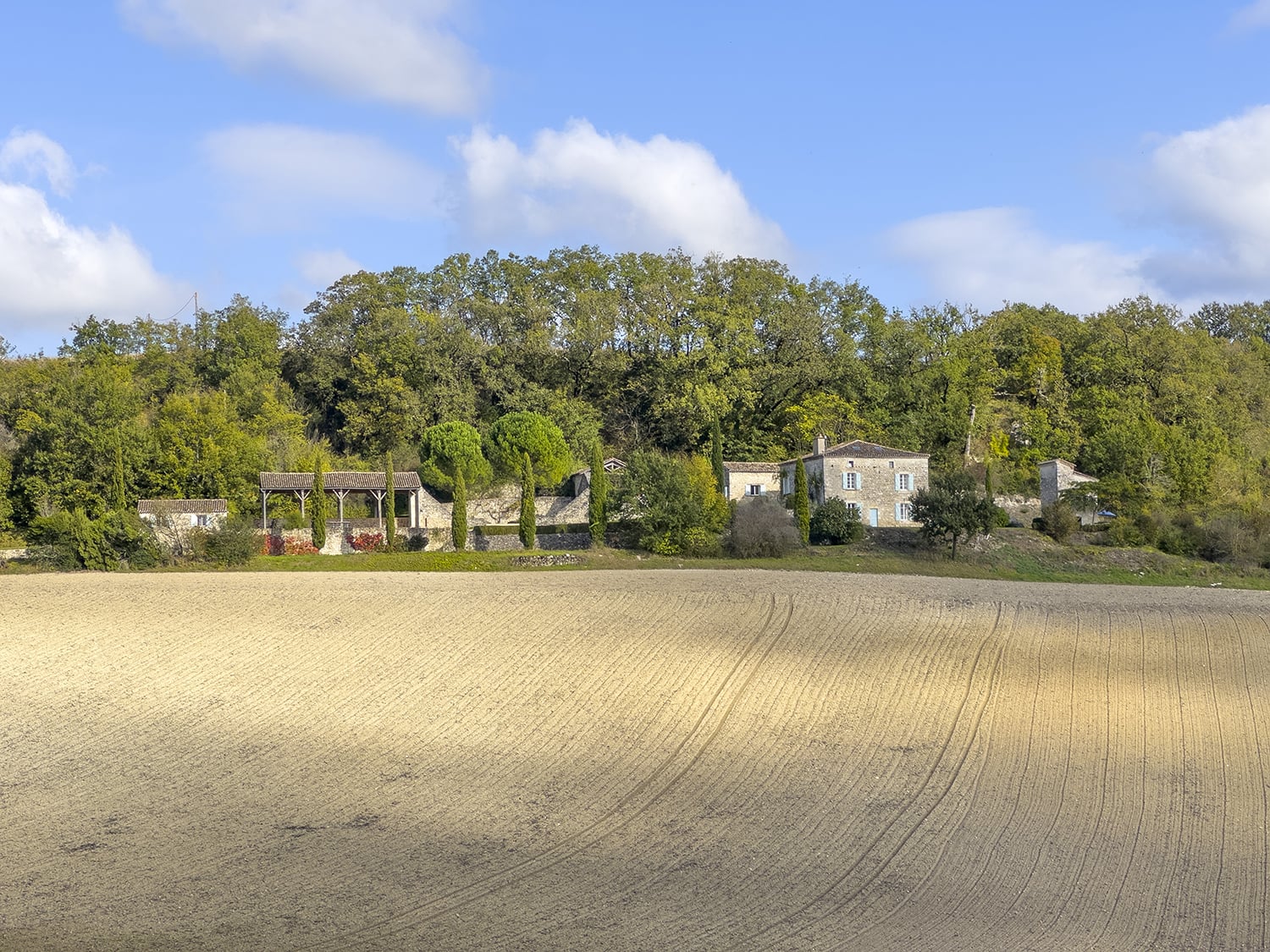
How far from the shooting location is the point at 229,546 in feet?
153

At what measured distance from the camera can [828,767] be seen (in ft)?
69.3

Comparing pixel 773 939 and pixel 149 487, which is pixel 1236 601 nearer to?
pixel 773 939

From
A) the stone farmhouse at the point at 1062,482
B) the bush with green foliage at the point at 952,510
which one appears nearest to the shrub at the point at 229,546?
the bush with green foliage at the point at 952,510

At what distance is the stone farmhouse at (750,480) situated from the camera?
6181 cm

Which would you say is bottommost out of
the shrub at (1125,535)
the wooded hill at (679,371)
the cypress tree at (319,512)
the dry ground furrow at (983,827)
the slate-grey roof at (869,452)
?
the dry ground furrow at (983,827)

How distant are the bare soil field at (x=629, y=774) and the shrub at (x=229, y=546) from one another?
37.9ft

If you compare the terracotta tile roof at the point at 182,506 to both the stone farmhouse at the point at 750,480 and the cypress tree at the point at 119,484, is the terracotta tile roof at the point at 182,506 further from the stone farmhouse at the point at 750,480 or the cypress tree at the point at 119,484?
the stone farmhouse at the point at 750,480

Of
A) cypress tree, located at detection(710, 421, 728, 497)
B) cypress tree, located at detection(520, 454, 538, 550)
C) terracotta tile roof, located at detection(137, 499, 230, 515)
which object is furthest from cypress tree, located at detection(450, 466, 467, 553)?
cypress tree, located at detection(710, 421, 728, 497)

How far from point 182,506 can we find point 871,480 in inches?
1269

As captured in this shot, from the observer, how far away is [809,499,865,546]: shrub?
5388 cm

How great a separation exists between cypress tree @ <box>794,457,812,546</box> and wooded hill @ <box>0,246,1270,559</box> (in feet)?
47.2

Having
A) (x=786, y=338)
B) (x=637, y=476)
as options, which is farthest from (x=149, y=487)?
(x=786, y=338)

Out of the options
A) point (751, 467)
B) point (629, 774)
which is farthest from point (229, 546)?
point (629, 774)

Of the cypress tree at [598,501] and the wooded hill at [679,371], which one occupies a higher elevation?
the wooded hill at [679,371]
